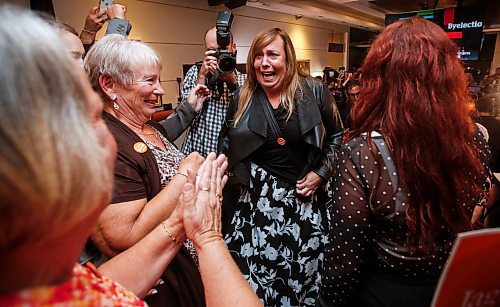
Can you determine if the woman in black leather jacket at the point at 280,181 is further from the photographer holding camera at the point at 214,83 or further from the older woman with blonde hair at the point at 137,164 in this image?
the older woman with blonde hair at the point at 137,164

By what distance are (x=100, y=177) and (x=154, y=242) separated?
551mm

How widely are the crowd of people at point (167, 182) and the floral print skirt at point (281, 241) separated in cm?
64

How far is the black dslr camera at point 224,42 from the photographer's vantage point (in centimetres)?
216

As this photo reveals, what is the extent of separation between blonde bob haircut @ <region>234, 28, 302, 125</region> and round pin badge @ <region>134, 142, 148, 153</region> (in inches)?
36.8

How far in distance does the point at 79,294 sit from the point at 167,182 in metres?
0.71

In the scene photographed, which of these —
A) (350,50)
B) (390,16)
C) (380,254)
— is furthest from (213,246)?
(350,50)

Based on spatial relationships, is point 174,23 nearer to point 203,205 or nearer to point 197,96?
point 197,96

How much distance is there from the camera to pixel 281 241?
6.41ft

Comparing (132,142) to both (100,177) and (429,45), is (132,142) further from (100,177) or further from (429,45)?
(429,45)

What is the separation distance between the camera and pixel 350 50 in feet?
38.5

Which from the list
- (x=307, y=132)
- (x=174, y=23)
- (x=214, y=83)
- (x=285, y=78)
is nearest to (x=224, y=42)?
Result: (x=214, y=83)

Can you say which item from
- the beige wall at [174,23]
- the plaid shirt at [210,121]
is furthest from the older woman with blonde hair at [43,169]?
the beige wall at [174,23]

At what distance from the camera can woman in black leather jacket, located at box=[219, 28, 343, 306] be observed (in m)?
1.93

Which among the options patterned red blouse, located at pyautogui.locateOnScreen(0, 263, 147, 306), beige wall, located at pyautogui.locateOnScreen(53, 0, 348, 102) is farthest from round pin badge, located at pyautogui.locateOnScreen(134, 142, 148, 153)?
beige wall, located at pyautogui.locateOnScreen(53, 0, 348, 102)
